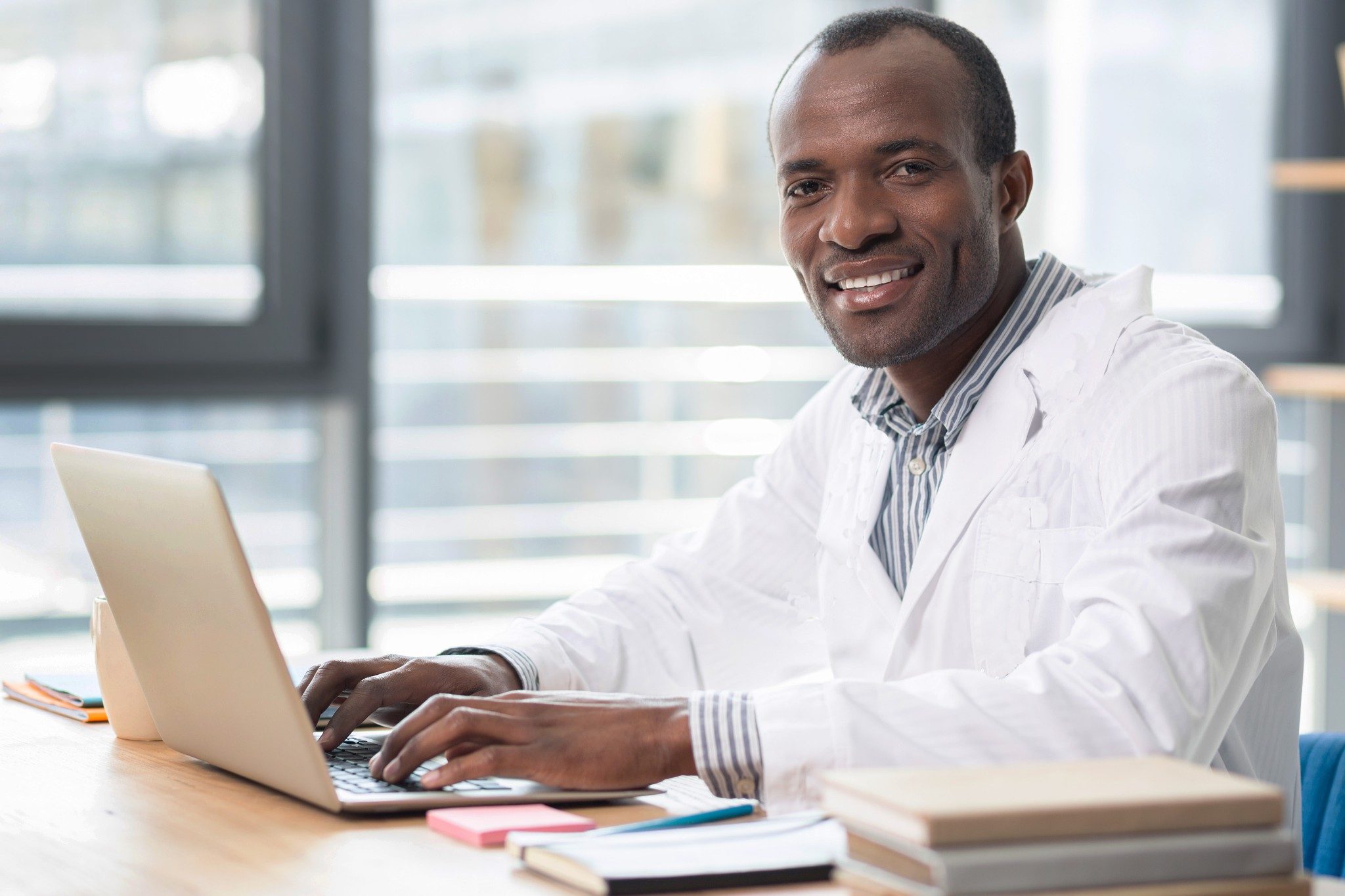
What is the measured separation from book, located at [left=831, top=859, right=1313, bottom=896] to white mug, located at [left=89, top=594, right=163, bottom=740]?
2.42 feet

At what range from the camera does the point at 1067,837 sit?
73cm

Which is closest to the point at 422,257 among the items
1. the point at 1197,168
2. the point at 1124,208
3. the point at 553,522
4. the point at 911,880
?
the point at 553,522

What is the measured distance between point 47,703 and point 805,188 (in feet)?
2.95

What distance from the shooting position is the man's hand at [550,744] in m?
1.06

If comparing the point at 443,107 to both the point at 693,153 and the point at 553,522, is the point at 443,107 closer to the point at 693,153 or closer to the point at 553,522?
the point at 693,153

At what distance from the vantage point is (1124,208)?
3.42 meters

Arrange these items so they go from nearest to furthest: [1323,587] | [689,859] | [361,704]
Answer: [689,859] < [361,704] < [1323,587]

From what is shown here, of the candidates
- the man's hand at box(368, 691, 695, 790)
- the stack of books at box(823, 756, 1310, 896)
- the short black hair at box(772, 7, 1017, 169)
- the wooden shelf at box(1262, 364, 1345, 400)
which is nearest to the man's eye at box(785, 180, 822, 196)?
the short black hair at box(772, 7, 1017, 169)

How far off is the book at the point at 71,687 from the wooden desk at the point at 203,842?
7.9 inches

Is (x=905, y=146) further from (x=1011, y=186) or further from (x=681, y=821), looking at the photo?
(x=681, y=821)

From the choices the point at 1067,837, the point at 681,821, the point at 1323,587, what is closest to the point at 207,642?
the point at 681,821

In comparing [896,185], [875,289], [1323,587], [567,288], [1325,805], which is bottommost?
[1323,587]

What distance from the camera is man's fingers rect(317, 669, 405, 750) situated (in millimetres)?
1187

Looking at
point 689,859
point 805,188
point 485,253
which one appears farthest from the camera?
point 485,253
